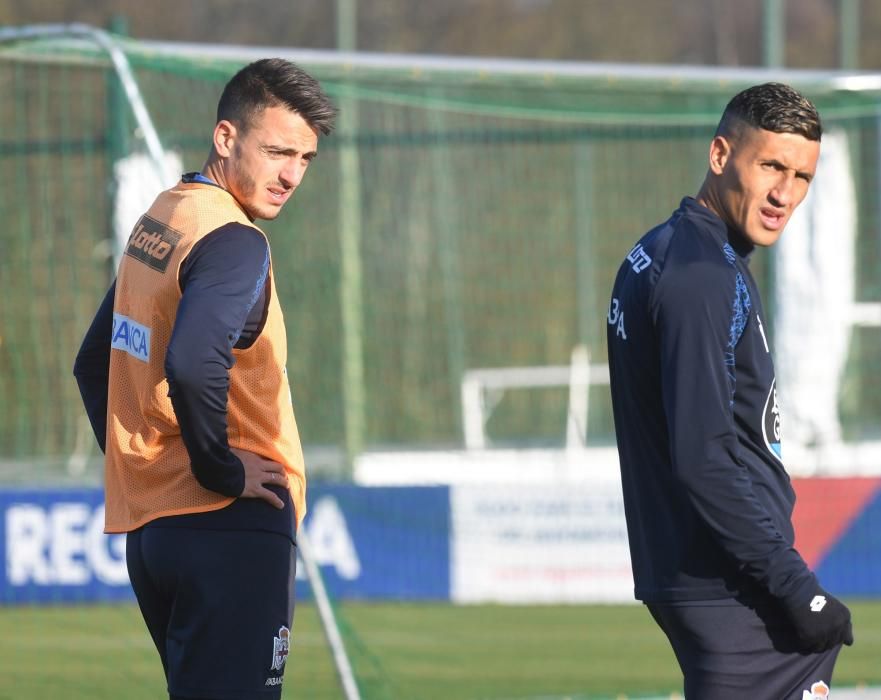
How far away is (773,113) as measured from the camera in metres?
3.52

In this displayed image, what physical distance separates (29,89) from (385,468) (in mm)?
3664

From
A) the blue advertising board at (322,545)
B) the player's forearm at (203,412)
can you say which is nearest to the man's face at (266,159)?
the player's forearm at (203,412)

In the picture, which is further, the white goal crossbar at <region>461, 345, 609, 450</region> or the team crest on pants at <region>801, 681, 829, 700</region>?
the white goal crossbar at <region>461, 345, 609, 450</region>

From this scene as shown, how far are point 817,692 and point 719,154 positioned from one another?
3.80 ft

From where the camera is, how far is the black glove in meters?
3.30

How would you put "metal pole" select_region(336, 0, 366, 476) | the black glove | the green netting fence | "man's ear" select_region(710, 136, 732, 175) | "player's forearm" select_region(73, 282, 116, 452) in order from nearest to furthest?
the black glove
"man's ear" select_region(710, 136, 732, 175)
"player's forearm" select_region(73, 282, 116, 452)
the green netting fence
"metal pole" select_region(336, 0, 366, 476)

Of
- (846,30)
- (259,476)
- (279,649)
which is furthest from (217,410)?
(846,30)

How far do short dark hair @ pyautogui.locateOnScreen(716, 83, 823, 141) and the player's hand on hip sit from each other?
1236 mm

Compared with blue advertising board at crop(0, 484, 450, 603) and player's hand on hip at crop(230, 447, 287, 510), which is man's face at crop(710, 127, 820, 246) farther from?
→ blue advertising board at crop(0, 484, 450, 603)

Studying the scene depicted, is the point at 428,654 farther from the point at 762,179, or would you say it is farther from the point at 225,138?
the point at 762,179

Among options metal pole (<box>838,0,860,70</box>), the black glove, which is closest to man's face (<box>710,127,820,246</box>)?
the black glove

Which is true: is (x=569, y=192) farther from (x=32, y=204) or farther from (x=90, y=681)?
(x=90, y=681)

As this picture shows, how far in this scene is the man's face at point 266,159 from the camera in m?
3.76

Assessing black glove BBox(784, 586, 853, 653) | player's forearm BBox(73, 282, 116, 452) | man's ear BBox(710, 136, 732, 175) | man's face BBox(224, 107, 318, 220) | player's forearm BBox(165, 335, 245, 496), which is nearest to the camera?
black glove BBox(784, 586, 853, 653)
